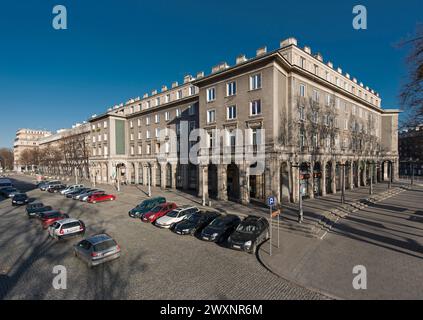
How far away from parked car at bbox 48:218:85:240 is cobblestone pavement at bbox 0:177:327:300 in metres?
0.54

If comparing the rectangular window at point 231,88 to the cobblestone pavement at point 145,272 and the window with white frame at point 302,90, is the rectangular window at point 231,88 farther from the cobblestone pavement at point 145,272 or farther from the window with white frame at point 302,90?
the cobblestone pavement at point 145,272

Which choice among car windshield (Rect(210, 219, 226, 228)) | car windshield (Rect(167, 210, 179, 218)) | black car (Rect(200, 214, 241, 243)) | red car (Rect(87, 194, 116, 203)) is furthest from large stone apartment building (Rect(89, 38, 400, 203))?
car windshield (Rect(167, 210, 179, 218))

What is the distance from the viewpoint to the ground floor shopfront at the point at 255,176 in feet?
81.1

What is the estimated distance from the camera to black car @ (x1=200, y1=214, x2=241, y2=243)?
14156mm

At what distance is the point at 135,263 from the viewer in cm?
1139

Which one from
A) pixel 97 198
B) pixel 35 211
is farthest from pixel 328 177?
pixel 35 211

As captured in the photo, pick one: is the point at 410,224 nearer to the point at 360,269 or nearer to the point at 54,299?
the point at 360,269

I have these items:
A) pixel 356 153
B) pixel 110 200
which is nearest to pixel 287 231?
pixel 110 200

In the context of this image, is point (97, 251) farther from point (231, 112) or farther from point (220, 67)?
point (220, 67)

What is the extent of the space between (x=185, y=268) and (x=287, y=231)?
30.2 ft

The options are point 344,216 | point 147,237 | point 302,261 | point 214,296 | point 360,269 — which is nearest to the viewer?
point 214,296

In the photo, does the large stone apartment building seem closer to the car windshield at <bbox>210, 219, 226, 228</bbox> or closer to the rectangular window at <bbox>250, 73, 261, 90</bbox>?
the rectangular window at <bbox>250, 73, 261, 90</bbox>

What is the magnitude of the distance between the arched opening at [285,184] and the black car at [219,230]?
40.9 feet

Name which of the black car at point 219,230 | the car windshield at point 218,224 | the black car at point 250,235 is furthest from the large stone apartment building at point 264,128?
the car windshield at point 218,224
